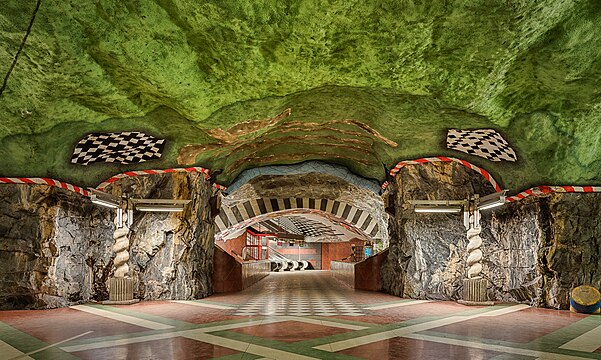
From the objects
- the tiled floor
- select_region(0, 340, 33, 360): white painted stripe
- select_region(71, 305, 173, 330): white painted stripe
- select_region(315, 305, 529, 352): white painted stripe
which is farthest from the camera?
select_region(71, 305, 173, 330): white painted stripe

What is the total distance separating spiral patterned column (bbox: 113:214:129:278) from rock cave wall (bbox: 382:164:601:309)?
6.88m

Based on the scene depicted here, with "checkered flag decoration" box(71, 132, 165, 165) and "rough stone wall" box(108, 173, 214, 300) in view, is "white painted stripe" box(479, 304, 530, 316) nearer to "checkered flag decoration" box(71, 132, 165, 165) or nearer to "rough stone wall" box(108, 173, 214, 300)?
"rough stone wall" box(108, 173, 214, 300)

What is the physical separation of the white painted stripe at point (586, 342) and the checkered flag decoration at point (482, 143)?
365 cm

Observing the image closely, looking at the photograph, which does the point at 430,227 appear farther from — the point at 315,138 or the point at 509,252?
the point at 315,138

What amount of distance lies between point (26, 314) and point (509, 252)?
A: 386 inches

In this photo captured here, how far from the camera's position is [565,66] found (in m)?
6.25

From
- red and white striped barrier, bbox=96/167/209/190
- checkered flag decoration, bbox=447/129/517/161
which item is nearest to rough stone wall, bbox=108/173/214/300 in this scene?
red and white striped barrier, bbox=96/167/209/190

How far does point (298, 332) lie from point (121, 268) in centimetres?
529

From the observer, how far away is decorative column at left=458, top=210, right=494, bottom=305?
9.50m

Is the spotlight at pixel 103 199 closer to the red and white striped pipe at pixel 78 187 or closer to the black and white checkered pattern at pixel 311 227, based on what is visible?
the red and white striped pipe at pixel 78 187

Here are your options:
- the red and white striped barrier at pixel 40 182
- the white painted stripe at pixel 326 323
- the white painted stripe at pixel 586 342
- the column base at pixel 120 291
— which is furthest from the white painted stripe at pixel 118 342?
the white painted stripe at pixel 586 342

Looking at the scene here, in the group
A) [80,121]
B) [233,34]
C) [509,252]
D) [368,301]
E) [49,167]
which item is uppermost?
[233,34]

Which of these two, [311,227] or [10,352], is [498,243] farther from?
[311,227]

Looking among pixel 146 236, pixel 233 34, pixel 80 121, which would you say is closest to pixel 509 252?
pixel 233 34
